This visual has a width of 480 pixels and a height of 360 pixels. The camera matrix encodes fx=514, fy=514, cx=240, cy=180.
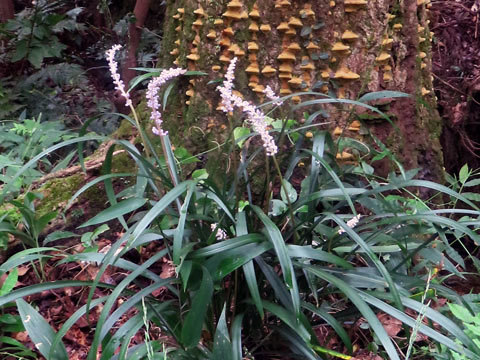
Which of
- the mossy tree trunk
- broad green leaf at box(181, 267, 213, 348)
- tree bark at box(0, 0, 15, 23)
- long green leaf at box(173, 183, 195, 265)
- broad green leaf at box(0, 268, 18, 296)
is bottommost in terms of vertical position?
broad green leaf at box(0, 268, 18, 296)

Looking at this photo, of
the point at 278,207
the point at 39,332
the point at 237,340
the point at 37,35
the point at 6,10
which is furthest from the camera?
the point at 6,10

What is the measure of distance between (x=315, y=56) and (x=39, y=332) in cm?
135

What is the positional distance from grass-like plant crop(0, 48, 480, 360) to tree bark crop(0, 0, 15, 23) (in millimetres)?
3640

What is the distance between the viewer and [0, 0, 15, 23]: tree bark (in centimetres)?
450

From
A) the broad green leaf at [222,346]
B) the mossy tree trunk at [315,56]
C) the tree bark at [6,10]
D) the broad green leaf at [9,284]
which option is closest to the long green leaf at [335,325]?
the broad green leaf at [222,346]

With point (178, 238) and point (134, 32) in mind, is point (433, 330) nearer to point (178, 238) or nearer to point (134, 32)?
point (178, 238)

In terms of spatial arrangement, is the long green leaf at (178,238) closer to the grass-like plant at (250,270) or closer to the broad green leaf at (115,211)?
the grass-like plant at (250,270)

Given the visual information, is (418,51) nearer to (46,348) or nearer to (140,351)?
(140,351)

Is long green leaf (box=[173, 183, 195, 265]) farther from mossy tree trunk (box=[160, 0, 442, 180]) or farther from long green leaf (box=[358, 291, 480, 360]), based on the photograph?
mossy tree trunk (box=[160, 0, 442, 180])

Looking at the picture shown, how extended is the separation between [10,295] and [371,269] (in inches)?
38.6

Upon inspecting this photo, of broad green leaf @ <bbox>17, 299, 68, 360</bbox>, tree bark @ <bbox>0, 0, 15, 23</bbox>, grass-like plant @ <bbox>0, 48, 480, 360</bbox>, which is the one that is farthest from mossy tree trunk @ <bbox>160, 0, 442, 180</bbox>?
tree bark @ <bbox>0, 0, 15, 23</bbox>

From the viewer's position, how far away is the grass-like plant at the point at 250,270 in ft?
3.92

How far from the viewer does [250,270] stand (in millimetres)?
1246

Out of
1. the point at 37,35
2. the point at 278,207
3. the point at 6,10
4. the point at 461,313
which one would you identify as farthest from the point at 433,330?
the point at 6,10
